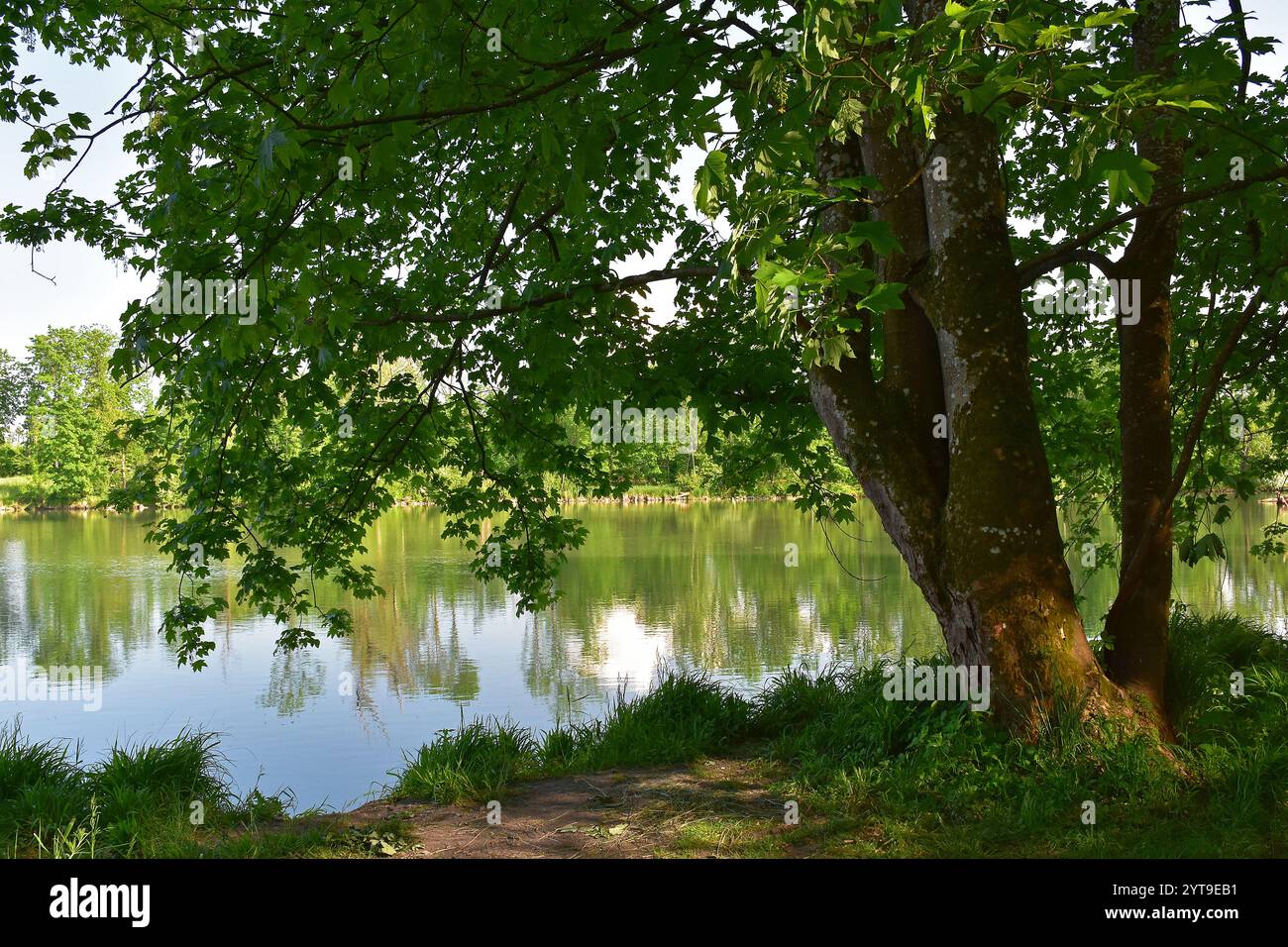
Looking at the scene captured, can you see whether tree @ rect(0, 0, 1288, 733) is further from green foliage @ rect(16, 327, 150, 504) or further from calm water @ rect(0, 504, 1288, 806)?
green foliage @ rect(16, 327, 150, 504)

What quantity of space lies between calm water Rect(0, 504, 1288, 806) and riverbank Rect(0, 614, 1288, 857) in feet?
6.78

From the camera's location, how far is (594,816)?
210 inches

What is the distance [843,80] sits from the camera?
3.36m

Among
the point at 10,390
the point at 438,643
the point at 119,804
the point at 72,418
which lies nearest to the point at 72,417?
the point at 72,418

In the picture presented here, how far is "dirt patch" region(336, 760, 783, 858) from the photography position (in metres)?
4.87

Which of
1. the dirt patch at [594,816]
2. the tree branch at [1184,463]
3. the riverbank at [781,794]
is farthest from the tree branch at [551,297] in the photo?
the dirt patch at [594,816]

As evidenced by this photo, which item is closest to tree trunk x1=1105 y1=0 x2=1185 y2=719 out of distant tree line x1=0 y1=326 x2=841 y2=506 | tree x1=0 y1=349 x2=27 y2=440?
distant tree line x1=0 y1=326 x2=841 y2=506

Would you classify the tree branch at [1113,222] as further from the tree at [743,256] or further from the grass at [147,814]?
the grass at [147,814]

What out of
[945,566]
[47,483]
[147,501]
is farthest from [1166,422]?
[47,483]

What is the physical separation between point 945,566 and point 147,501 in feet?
20.1

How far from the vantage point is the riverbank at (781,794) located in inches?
179

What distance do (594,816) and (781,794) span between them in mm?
1106

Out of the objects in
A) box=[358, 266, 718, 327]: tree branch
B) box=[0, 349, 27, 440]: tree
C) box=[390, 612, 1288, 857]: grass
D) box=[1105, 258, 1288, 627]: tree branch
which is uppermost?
box=[0, 349, 27, 440]: tree

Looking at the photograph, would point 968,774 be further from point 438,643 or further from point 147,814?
point 438,643
